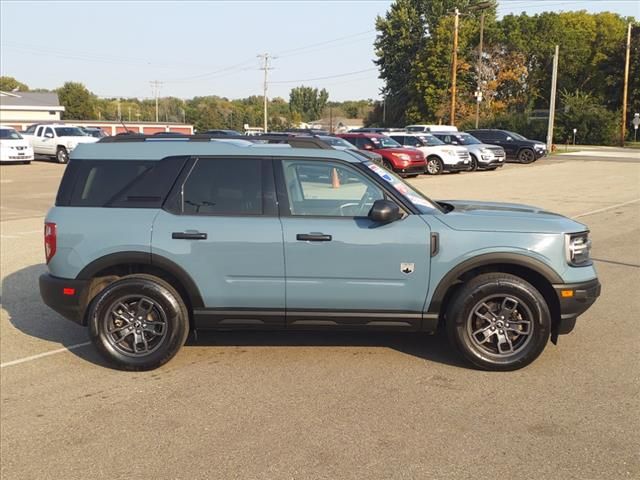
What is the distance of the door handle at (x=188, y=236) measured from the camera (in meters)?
Answer: 4.82

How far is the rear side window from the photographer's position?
4965 mm

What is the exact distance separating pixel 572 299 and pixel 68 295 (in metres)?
3.87

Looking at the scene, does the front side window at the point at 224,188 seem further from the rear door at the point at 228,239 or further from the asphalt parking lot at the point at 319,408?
the asphalt parking lot at the point at 319,408

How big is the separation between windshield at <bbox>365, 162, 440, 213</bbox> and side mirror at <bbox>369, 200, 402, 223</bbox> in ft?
0.81

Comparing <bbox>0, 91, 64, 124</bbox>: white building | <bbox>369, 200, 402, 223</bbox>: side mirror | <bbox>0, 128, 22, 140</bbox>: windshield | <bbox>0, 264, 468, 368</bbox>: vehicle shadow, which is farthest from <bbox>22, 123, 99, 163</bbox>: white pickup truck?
<bbox>0, 91, 64, 124</bbox>: white building

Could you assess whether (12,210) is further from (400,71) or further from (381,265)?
(400,71)

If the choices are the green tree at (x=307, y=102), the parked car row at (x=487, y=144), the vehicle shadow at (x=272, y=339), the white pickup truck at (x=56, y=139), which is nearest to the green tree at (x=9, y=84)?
the green tree at (x=307, y=102)

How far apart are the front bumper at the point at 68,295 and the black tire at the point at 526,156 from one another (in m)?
30.5

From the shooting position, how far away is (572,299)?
4711 mm

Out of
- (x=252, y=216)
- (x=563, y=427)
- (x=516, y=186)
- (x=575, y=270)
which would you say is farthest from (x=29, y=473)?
(x=516, y=186)

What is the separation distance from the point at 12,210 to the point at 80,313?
11.9m

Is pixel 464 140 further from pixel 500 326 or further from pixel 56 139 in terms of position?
pixel 500 326

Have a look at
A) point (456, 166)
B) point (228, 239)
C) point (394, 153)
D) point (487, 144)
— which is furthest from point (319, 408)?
point (487, 144)

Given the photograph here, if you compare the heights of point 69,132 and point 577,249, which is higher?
point 69,132
